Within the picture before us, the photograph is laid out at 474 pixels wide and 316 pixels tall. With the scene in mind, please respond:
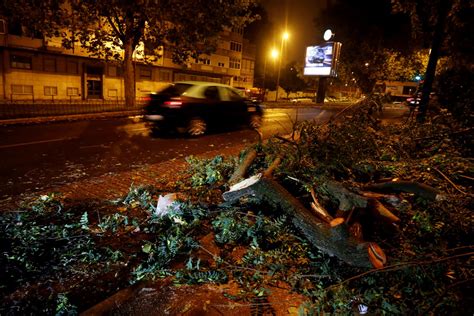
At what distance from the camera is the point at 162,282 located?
303 cm

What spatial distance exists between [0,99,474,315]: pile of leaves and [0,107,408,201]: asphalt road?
150 cm

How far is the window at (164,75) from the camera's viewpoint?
3253 centimetres

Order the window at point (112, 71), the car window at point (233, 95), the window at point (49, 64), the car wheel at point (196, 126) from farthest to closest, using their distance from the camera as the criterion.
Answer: the window at point (112, 71) < the window at point (49, 64) < the car window at point (233, 95) < the car wheel at point (196, 126)

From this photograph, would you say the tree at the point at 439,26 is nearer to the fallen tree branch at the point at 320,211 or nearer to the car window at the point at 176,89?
the fallen tree branch at the point at 320,211

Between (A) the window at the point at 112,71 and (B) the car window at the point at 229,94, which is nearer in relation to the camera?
(B) the car window at the point at 229,94

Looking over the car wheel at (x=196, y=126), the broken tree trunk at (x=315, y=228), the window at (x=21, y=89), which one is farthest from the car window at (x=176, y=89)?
the window at (x=21, y=89)

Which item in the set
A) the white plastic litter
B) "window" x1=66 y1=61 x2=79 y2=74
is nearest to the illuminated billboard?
"window" x1=66 y1=61 x2=79 y2=74

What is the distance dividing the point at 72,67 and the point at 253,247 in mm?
26727

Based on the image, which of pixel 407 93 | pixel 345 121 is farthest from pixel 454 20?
pixel 407 93

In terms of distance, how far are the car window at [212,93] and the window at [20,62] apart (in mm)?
18689

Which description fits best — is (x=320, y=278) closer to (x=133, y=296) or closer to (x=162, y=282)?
(x=162, y=282)

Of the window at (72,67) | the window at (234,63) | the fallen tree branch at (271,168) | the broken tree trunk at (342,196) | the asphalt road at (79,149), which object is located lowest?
the asphalt road at (79,149)

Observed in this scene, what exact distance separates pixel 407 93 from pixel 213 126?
64497 mm

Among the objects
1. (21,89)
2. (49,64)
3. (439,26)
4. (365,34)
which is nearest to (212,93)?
(439,26)
